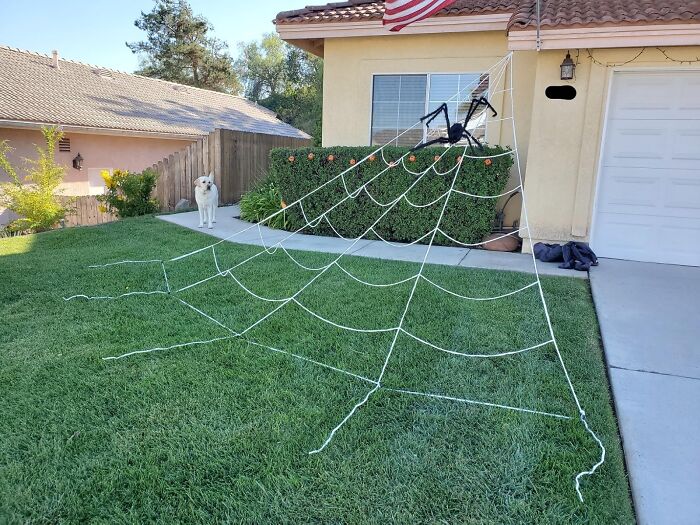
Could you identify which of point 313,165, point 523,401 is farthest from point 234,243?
point 523,401

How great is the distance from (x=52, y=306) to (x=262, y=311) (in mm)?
1888

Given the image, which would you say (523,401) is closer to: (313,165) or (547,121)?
(547,121)

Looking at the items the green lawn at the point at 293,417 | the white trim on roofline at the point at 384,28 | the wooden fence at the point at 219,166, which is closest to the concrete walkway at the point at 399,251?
the green lawn at the point at 293,417

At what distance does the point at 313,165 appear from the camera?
26.7ft

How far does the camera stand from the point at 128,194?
11133 mm

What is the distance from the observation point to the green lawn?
2012mm

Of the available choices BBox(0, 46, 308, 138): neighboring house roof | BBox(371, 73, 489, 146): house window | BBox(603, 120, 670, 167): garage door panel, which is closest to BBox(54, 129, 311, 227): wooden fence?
BBox(0, 46, 308, 138): neighboring house roof

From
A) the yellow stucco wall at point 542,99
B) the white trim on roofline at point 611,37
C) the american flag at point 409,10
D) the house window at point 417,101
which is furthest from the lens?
the house window at point 417,101

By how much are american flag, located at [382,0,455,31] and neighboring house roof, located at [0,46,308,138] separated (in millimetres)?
11920

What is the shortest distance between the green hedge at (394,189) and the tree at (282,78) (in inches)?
941

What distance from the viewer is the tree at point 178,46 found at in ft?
102

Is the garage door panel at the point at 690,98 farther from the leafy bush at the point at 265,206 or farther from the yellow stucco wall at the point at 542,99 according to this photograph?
the leafy bush at the point at 265,206

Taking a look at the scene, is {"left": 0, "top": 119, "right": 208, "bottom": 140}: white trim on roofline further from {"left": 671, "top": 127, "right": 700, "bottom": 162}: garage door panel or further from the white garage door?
{"left": 671, "top": 127, "right": 700, "bottom": 162}: garage door panel

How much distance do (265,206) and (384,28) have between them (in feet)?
12.1
